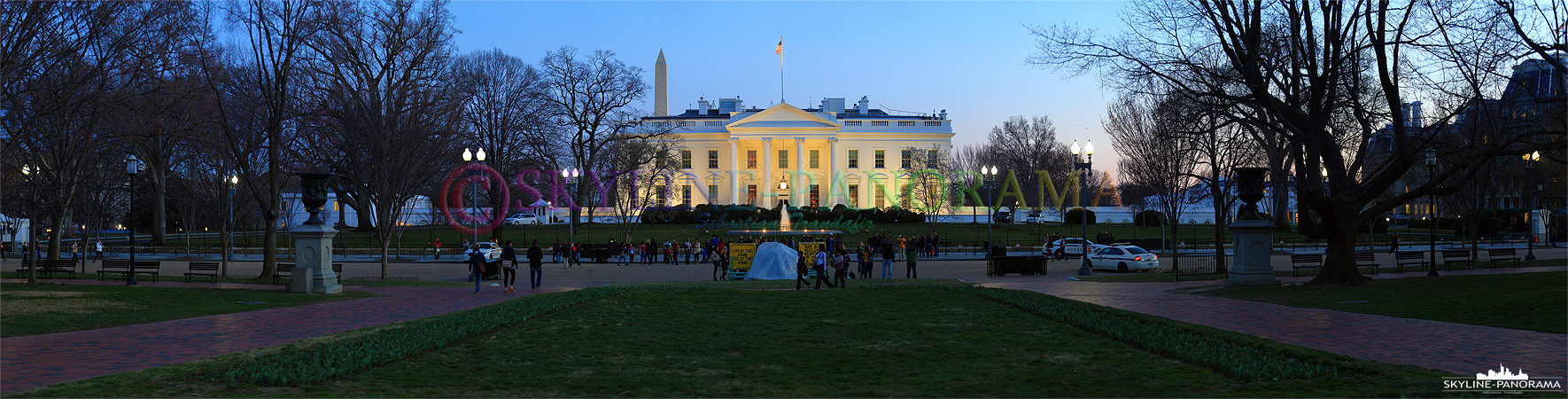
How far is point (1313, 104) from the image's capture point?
19922mm

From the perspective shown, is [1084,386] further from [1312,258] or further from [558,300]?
[1312,258]

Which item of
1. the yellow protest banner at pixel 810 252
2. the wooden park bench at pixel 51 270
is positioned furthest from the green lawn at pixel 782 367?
the wooden park bench at pixel 51 270

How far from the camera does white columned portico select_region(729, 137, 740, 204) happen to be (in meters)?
88.9

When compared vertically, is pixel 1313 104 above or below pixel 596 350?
above

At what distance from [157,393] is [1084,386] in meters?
7.45

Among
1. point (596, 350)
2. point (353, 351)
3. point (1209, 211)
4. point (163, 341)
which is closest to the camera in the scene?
point (353, 351)

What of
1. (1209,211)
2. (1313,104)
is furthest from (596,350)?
(1209,211)

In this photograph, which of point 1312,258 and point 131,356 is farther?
point 1312,258

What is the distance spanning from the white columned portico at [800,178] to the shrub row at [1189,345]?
71.5 metres

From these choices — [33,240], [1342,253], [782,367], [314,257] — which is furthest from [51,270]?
[1342,253]

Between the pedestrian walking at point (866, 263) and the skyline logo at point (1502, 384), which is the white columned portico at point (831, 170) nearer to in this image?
→ the pedestrian walking at point (866, 263)

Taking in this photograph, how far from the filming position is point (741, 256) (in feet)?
101

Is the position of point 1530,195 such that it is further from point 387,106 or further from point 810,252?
point 387,106

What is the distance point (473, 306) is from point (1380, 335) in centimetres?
1448
